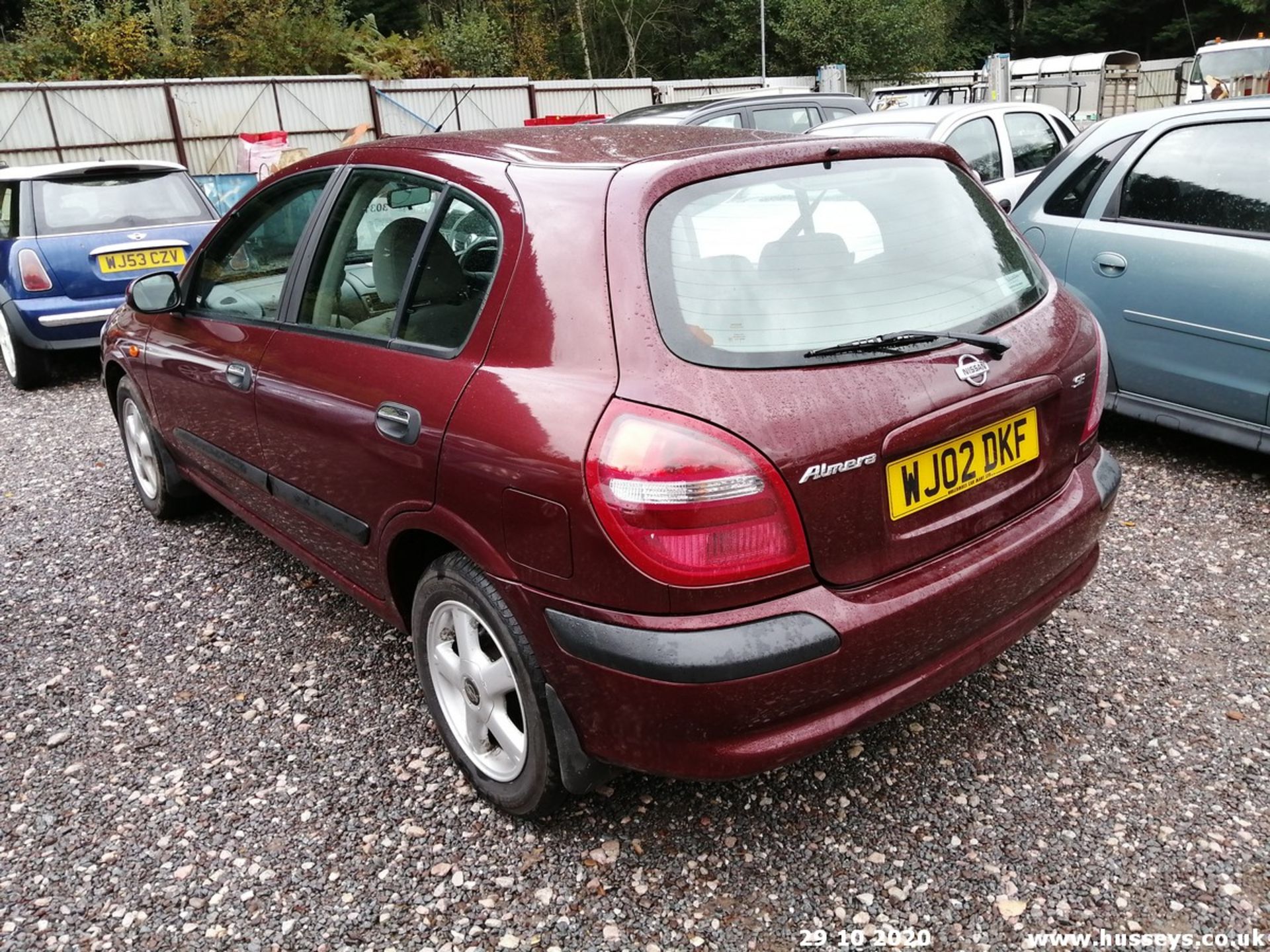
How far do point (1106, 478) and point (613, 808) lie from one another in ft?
5.27

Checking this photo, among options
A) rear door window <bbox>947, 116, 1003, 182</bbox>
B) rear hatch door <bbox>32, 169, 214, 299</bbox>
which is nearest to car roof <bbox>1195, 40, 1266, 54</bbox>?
rear door window <bbox>947, 116, 1003, 182</bbox>

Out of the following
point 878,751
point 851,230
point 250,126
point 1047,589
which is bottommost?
point 878,751

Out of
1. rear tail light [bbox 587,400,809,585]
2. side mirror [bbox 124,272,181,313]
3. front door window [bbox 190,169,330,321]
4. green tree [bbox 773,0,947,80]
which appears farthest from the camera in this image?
green tree [bbox 773,0,947,80]

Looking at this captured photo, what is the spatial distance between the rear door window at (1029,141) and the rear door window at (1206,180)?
3.84 meters

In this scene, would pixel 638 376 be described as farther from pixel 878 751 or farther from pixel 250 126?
pixel 250 126

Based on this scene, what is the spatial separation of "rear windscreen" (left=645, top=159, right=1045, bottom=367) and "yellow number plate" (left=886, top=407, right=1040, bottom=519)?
0.81ft

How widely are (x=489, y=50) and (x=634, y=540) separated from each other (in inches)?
1201

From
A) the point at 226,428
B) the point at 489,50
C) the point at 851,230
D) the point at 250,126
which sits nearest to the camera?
the point at 851,230

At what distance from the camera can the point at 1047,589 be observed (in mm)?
2482

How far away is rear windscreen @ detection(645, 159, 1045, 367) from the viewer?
2.04 metres

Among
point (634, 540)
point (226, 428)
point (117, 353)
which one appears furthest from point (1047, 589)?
point (117, 353)

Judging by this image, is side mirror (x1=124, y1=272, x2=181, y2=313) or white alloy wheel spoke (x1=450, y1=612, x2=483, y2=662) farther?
side mirror (x1=124, y1=272, x2=181, y2=313)

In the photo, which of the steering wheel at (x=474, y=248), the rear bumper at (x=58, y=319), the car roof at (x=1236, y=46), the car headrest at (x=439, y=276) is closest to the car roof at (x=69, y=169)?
the rear bumper at (x=58, y=319)

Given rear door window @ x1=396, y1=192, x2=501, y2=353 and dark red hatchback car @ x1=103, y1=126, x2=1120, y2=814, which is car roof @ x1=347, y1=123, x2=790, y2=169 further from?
rear door window @ x1=396, y1=192, x2=501, y2=353
